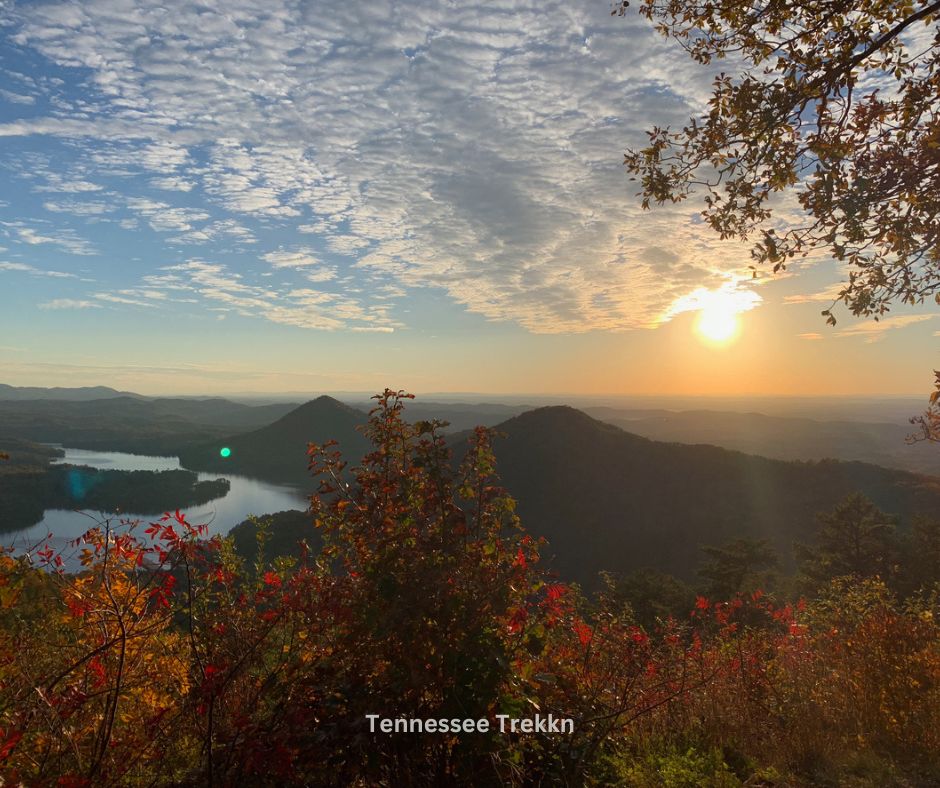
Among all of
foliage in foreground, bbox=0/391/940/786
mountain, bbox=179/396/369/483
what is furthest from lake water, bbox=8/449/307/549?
foliage in foreground, bbox=0/391/940/786

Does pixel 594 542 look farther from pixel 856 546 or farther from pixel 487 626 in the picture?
pixel 487 626

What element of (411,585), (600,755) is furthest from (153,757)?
(600,755)

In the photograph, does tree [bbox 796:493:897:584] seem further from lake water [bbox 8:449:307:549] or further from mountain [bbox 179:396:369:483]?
mountain [bbox 179:396:369:483]

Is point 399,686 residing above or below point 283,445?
above

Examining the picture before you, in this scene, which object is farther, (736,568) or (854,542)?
(854,542)

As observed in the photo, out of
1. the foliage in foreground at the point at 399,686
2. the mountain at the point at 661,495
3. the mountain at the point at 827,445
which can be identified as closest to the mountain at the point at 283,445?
the mountain at the point at 661,495

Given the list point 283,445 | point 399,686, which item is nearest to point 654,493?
point 399,686

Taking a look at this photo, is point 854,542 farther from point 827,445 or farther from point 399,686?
point 827,445
